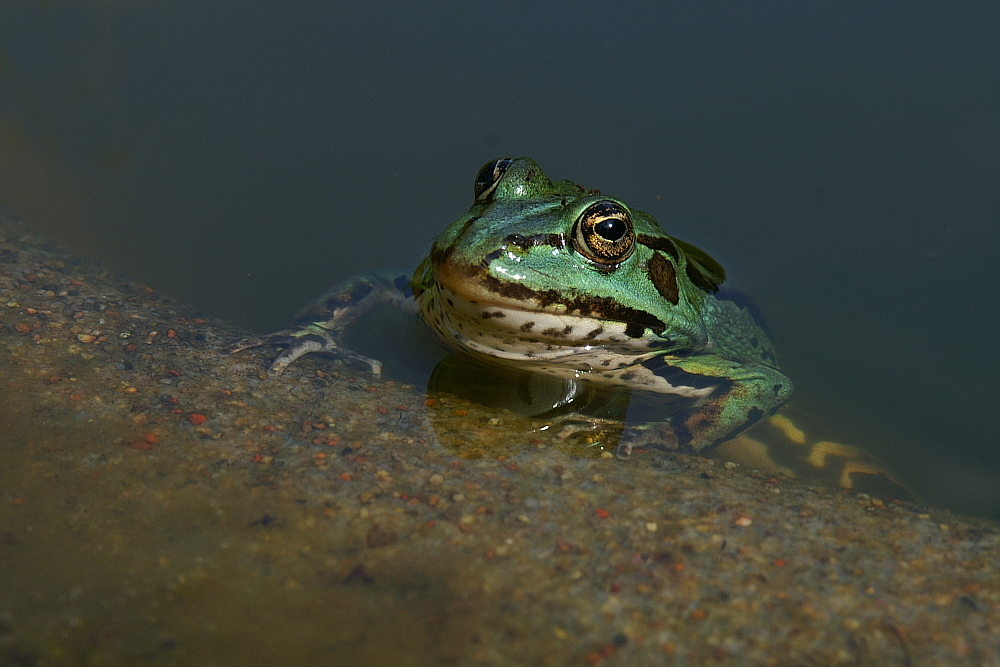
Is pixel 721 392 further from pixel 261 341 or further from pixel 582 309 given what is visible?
pixel 261 341

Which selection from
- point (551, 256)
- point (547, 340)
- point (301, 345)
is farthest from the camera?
point (301, 345)

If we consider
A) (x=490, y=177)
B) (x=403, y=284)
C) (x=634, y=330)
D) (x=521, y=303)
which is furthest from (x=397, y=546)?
(x=403, y=284)

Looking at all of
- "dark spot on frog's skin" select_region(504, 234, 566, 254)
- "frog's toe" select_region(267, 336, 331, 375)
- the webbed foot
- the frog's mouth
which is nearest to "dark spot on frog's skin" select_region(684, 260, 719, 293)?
the frog's mouth

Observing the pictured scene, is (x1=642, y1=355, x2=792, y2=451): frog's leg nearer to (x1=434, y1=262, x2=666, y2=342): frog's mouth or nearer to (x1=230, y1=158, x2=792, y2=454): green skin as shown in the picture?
(x1=230, y1=158, x2=792, y2=454): green skin

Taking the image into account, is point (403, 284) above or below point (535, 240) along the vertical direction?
below

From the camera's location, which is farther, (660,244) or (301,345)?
(301,345)

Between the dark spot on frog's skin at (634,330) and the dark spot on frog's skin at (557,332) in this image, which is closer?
the dark spot on frog's skin at (557,332)

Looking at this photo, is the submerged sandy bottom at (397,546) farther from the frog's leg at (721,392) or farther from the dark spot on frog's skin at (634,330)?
the dark spot on frog's skin at (634,330)

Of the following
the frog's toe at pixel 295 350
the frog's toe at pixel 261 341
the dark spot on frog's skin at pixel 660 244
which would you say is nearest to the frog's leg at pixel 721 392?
the dark spot on frog's skin at pixel 660 244
